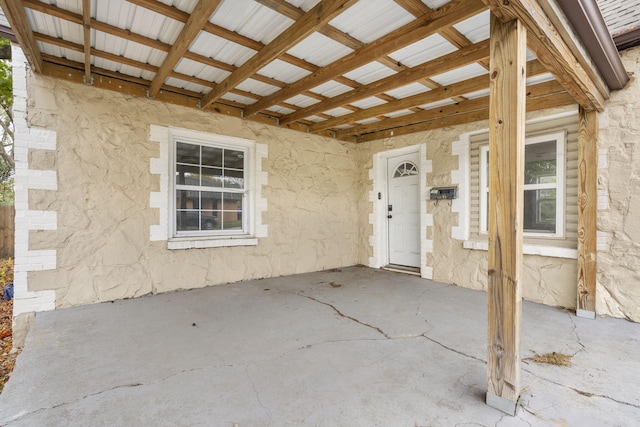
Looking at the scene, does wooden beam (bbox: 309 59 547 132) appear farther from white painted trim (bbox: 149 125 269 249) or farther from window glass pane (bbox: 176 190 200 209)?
window glass pane (bbox: 176 190 200 209)

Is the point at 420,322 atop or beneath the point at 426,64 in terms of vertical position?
beneath

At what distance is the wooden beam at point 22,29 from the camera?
2033 millimetres

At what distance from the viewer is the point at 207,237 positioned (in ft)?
13.8

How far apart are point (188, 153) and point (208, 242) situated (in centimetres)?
128

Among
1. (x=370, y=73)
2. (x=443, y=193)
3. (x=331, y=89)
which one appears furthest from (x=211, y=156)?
(x=443, y=193)

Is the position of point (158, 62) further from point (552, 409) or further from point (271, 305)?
point (552, 409)

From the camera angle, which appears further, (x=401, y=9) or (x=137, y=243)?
(x=137, y=243)

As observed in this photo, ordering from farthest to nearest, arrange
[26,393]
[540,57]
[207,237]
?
1. [207,237]
2. [540,57]
3. [26,393]

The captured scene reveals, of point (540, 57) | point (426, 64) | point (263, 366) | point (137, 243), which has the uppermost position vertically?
point (426, 64)

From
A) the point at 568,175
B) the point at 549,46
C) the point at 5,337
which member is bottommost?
the point at 5,337

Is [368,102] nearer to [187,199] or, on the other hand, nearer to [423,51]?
[423,51]

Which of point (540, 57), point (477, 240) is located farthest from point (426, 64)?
point (477, 240)

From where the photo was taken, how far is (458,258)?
172 inches

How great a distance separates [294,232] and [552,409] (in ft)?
12.7
